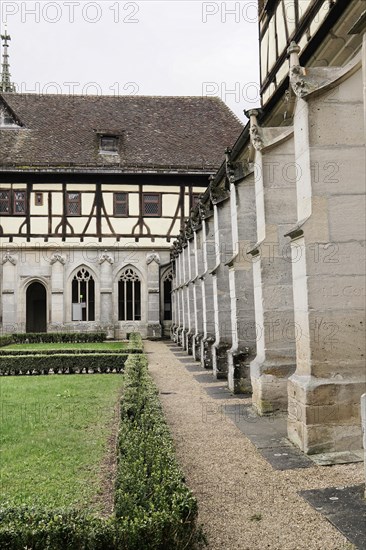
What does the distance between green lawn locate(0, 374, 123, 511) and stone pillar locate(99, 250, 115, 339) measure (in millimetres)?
14134

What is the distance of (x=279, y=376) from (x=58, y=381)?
6295 mm

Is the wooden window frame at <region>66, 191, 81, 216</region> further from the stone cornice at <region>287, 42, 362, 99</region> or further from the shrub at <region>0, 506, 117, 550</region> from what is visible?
the shrub at <region>0, 506, 117, 550</region>

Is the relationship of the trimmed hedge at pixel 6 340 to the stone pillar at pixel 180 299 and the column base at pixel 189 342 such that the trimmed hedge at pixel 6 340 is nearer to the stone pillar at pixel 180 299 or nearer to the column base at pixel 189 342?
the stone pillar at pixel 180 299

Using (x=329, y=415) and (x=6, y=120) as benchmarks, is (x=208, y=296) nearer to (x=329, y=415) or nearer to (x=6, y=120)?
(x=329, y=415)

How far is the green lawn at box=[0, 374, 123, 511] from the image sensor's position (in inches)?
195

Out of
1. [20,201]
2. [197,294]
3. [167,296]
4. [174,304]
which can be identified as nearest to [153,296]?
[167,296]

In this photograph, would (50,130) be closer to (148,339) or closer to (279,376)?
(148,339)

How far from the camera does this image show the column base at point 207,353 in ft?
47.5

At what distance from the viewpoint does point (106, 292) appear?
25969mm

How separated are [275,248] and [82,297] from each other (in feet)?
63.1

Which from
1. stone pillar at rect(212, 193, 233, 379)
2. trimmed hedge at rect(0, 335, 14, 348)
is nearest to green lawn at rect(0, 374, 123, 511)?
stone pillar at rect(212, 193, 233, 379)

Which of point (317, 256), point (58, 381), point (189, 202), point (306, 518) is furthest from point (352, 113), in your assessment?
point (189, 202)

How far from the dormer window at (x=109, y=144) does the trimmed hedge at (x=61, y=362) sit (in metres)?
15.2

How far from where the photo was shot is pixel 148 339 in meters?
26.1
